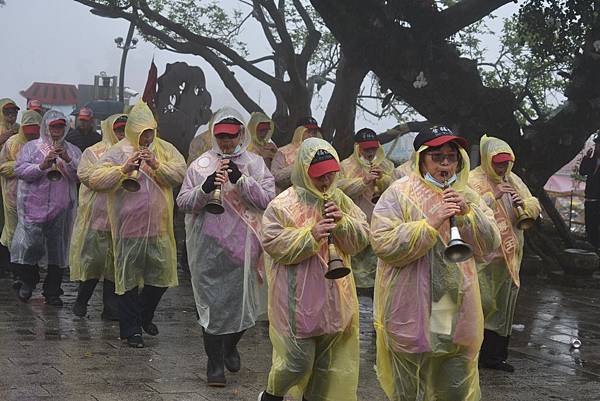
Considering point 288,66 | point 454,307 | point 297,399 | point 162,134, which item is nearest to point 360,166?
point 297,399

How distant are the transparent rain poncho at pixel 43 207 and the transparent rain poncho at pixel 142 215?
83.2 inches

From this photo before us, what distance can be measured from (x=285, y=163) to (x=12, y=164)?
276 cm

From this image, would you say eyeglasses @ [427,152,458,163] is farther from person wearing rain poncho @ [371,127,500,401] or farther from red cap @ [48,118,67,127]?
red cap @ [48,118,67,127]

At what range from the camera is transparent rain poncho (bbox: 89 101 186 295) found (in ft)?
30.3

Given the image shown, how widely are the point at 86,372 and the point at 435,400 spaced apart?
3.03 meters

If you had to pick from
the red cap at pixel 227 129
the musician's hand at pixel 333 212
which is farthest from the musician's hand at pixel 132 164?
the musician's hand at pixel 333 212

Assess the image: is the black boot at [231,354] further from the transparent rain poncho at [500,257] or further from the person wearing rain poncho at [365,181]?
the person wearing rain poncho at [365,181]

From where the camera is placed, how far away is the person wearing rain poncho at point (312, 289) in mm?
6316

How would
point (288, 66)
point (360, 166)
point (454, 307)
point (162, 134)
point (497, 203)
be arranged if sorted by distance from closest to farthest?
point (454, 307)
point (497, 203)
point (360, 166)
point (162, 134)
point (288, 66)

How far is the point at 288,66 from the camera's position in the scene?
2086 cm

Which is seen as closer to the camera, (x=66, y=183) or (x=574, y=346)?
(x=574, y=346)

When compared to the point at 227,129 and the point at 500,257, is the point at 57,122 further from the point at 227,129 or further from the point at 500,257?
the point at 500,257

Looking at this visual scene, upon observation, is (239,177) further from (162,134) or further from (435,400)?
(162,134)

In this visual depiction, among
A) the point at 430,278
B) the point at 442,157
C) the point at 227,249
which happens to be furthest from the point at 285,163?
the point at 430,278
